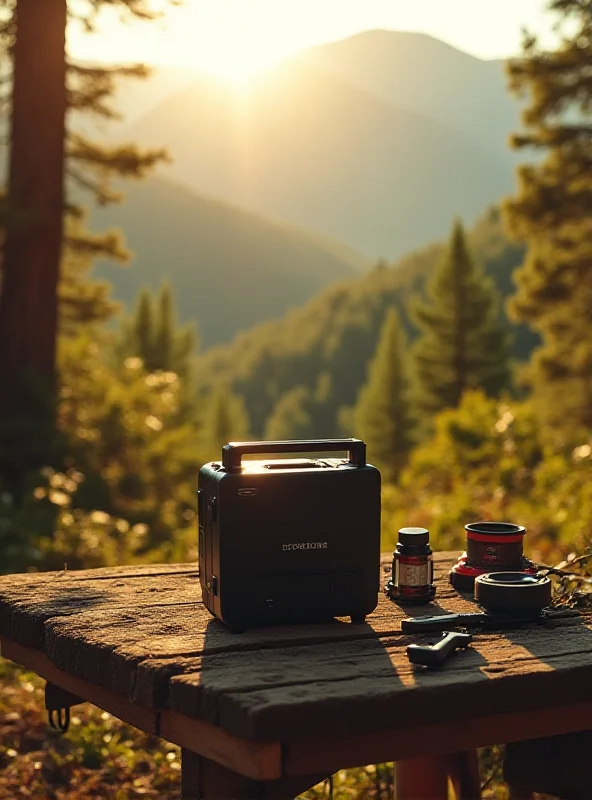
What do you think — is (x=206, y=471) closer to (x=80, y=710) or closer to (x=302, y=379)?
(x=80, y=710)

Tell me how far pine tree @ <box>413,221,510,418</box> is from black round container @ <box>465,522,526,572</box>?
4245cm

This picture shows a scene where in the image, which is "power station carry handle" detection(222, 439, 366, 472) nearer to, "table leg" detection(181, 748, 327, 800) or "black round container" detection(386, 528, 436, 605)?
"black round container" detection(386, 528, 436, 605)

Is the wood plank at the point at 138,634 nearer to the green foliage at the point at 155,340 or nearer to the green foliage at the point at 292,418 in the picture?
the green foliage at the point at 155,340

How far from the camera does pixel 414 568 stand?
11.7 feet

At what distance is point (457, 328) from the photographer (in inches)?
1827

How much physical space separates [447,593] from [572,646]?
80cm

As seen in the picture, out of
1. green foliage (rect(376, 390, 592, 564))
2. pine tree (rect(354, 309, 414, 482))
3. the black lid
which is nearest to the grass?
the black lid

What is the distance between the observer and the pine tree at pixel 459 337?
151 ft

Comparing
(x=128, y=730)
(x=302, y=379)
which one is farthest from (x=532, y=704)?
(x=302, y=379)

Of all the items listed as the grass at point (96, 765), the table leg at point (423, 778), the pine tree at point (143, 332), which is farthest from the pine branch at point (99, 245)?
the pine tree at point (143, 332)

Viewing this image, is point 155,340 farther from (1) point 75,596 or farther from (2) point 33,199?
(1) point 75,596

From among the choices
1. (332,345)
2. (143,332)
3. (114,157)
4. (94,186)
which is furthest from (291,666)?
(332,345)

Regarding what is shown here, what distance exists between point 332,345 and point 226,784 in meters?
118

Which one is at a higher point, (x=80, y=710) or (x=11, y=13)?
(x=11, y=13)
